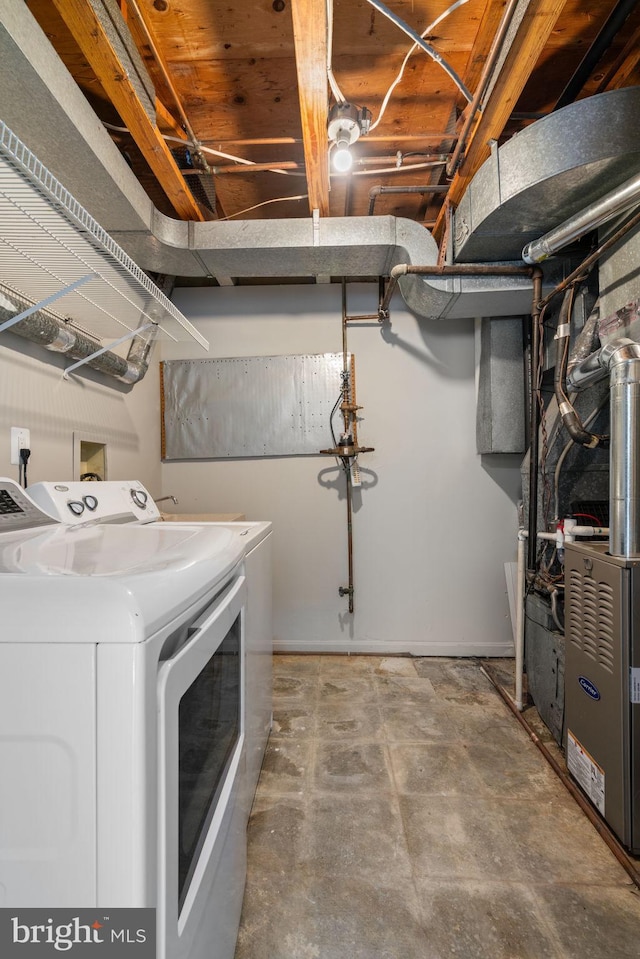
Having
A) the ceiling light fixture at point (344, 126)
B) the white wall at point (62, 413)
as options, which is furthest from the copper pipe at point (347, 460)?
the white wall at point (62, 413)

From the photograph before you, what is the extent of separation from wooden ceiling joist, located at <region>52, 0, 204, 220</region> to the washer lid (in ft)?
4.59

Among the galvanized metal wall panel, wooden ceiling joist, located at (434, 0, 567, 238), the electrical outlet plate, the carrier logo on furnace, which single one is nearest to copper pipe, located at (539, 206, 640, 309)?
wooden ceiling joist, located at (434, 0, 567, 238)

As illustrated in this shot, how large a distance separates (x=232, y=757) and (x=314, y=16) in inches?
76.6

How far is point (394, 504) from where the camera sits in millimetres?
2826

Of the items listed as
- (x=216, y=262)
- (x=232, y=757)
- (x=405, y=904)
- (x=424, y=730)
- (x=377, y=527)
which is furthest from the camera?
(x=377, y=527)

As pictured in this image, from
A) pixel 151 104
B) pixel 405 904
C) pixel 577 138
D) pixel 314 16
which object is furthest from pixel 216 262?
pixel 405 904

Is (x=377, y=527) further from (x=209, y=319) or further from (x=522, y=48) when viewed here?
(x=522, y=48)

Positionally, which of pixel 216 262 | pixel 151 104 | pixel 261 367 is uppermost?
pixel 151 104

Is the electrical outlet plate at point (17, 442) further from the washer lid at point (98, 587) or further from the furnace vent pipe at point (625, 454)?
the furnace vent pipe at point (625, 454)

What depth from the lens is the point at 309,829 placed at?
143cm

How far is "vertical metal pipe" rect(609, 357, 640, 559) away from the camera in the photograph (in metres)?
1.40

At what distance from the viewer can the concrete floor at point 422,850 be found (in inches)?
43.4

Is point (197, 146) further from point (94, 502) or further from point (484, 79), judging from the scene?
point (94, 502)

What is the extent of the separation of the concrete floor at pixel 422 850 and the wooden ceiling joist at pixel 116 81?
246cm
